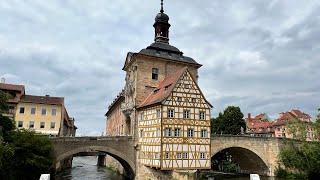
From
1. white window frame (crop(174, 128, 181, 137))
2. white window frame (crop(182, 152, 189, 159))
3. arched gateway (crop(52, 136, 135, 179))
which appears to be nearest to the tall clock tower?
arched gateway (crop(52, 136, 135, 179))

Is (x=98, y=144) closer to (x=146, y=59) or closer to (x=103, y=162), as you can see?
(x=146, y=59)

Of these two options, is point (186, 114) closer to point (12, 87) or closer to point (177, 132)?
point (177, 132)

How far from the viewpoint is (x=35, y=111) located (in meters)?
41.0

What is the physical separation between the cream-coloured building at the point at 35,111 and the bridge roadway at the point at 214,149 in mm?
9630

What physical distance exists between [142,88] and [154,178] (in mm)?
9229

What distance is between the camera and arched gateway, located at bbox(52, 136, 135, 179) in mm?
27469

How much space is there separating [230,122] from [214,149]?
18943mm

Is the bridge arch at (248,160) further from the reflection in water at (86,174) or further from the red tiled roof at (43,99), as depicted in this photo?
the red tiled roof at (43,99)

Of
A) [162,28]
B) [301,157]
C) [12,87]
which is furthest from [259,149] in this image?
[12,87]

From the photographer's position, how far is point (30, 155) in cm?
2366

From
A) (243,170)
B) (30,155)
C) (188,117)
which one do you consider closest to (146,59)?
(188,117)

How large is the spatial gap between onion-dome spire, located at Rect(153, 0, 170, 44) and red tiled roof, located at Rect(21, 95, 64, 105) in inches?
636

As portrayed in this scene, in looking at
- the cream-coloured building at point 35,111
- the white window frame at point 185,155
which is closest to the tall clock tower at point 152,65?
the white window frame at point 185,155

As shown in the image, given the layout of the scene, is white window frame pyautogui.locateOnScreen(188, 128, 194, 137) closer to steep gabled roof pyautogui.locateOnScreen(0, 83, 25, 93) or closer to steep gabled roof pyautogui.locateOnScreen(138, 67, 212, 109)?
steep gabled roof pyautogui.locateOnScreen(138, 67, 212, 109)
